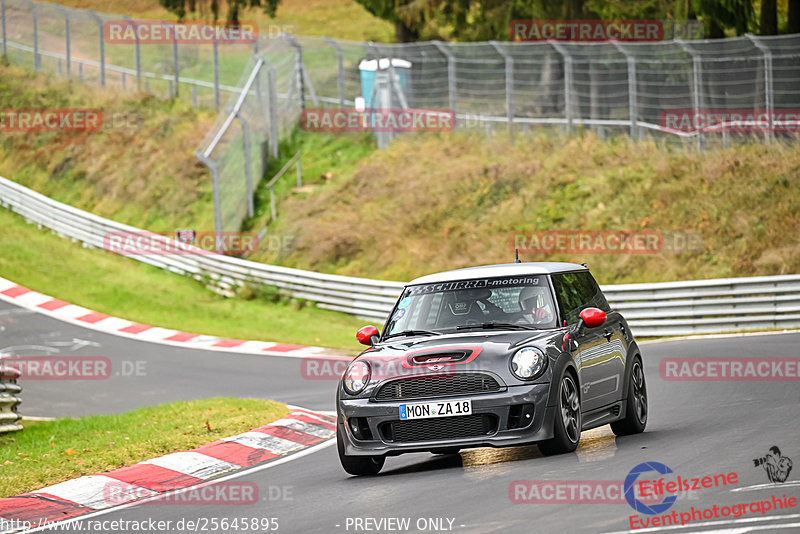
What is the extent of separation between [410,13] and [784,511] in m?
34.2

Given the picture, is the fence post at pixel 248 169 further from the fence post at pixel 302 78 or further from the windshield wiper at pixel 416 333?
the windshield wiper at pixel 416 333

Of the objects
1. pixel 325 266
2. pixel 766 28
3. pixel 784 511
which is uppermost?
pixel 766 28

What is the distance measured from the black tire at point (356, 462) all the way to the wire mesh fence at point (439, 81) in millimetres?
18966

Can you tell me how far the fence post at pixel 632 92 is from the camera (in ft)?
92.0

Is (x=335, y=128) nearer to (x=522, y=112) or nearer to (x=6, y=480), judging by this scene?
(x=522, y=112)

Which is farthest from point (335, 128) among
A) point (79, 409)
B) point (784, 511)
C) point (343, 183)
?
point (784, 511)

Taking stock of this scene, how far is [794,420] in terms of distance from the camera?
10.3 meters
